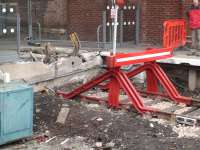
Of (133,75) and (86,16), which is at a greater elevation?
(86,16)

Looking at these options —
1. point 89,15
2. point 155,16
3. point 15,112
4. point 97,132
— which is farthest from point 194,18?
point 15,112

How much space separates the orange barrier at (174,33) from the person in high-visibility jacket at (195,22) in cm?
30

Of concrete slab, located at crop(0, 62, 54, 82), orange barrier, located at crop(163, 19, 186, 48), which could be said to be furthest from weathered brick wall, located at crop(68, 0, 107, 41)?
concrete slab, located at crop(0, 62, 54, 82)

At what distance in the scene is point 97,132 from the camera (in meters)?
8.70

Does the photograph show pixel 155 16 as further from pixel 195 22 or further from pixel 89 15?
pixel 89 15

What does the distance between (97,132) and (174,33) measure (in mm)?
6587

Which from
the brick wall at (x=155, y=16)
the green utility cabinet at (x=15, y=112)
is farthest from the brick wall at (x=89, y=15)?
the green utility cabinet at (x=15, y=112)

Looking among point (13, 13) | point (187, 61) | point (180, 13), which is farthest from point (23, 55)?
point (180, 13)

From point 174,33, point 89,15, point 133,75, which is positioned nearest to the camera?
point 133,75

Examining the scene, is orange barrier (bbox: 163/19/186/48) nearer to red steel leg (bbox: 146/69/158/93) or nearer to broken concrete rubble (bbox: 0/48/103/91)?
broken concrete rubble (bbox: 0/48/103/91)

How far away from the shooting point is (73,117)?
9523mm

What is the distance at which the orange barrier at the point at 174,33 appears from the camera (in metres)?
13.8

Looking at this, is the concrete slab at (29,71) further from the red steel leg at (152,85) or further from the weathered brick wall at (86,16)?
the weathered brick wall at (86,16)

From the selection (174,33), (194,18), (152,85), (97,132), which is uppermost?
(194,18)
